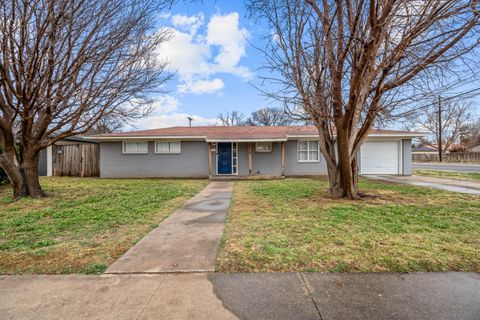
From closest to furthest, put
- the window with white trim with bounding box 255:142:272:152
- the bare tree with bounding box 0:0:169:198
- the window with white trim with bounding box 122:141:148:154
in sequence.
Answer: the bare tree with bounding box 0:0:169:198, the window with white trim with bounding box 255:142:272:152, the window with white trim with bounding box 122:141:148:154

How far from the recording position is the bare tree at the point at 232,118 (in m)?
39.8

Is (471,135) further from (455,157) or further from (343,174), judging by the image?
(343,174)

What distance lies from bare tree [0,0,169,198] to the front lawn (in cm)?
535

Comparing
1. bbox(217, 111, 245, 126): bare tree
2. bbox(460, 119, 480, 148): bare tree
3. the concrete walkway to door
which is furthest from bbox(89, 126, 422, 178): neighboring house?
bbox(460, 119, 480, 148): bare tree

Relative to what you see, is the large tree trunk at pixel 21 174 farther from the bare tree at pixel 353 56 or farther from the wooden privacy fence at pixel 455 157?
the wooden privacy fence at pixel 455 157

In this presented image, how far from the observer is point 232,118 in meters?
40.3

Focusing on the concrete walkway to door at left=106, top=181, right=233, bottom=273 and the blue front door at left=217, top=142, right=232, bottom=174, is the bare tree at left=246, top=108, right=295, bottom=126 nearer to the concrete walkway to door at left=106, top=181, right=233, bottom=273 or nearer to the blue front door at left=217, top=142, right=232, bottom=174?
the blue front door at left=217, top=142, right=232, bottom=174

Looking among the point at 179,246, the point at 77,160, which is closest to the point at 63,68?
the point at 179,246

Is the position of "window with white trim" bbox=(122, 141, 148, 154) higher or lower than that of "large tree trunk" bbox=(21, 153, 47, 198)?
higher

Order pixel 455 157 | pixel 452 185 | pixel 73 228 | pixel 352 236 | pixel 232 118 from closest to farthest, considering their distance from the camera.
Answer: pixel 352 236 → pixel 73 228 → pixel 452 185 → pixel 455 157 → pixel 232 118

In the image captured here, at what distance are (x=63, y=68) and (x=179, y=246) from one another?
6.51m

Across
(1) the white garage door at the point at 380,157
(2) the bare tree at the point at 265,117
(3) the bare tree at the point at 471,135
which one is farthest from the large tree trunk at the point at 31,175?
(3) the bare tree at the point at 471,135

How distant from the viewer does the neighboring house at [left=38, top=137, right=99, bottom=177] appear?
14.7 metres

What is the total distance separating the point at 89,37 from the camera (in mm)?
6656
